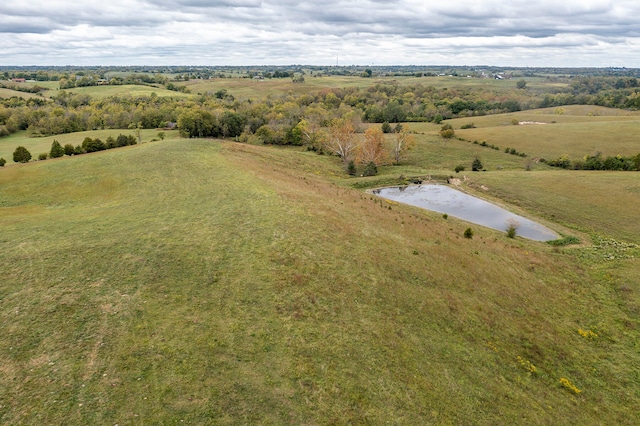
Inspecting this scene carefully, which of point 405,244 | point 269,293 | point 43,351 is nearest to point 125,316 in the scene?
point 43,351

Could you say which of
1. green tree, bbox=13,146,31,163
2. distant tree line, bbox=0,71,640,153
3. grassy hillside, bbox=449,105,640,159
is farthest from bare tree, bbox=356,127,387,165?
green tree, bbox=13,146,31,163

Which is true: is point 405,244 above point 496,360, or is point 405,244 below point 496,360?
above

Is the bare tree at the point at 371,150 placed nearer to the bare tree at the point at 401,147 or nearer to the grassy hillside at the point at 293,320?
the bare tree at the point at 401,147

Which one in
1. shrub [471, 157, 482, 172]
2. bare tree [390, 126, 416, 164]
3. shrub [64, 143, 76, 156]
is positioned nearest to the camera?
shrub [64, 143, 76, 156]

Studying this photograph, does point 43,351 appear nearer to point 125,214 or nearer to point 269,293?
point 269,293

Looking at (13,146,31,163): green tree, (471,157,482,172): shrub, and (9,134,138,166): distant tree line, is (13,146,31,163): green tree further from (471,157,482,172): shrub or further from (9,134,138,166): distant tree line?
(471,157,482,172): shrub
